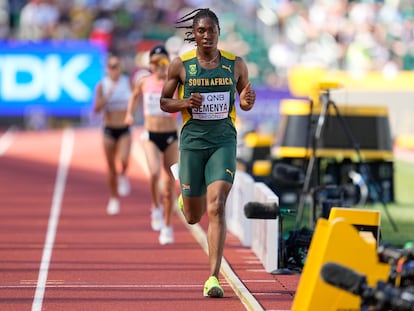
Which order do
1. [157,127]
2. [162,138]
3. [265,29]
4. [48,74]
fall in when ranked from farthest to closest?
[265,29] < [48,74] < [157,127] < [162,138]

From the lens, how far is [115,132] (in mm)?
17297

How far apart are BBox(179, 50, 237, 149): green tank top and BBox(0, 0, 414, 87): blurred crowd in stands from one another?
808 inches

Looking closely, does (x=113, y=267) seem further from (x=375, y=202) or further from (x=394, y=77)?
(x=394, y=77)

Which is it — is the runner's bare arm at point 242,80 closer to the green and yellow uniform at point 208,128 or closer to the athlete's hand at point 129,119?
the green and yellow uniform at point 208,128

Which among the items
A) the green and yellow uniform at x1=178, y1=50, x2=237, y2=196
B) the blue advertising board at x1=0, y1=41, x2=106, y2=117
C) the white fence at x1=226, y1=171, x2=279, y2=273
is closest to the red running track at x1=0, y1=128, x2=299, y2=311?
the white fence at x1=226, y1=171, x2=279, y2=273

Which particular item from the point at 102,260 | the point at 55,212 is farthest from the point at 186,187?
the point at 55,212

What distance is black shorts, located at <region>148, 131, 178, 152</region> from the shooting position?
47.3 ft

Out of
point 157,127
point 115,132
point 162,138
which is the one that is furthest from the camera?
point 115,132

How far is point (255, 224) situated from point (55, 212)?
4897mm

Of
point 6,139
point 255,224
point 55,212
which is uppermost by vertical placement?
point 255,224

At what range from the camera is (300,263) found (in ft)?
37.8

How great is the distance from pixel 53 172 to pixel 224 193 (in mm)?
13833

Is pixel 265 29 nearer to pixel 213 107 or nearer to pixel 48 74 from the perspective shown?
pixel 48 74

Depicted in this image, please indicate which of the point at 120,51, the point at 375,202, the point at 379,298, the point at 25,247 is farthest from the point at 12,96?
the point at 379,298
